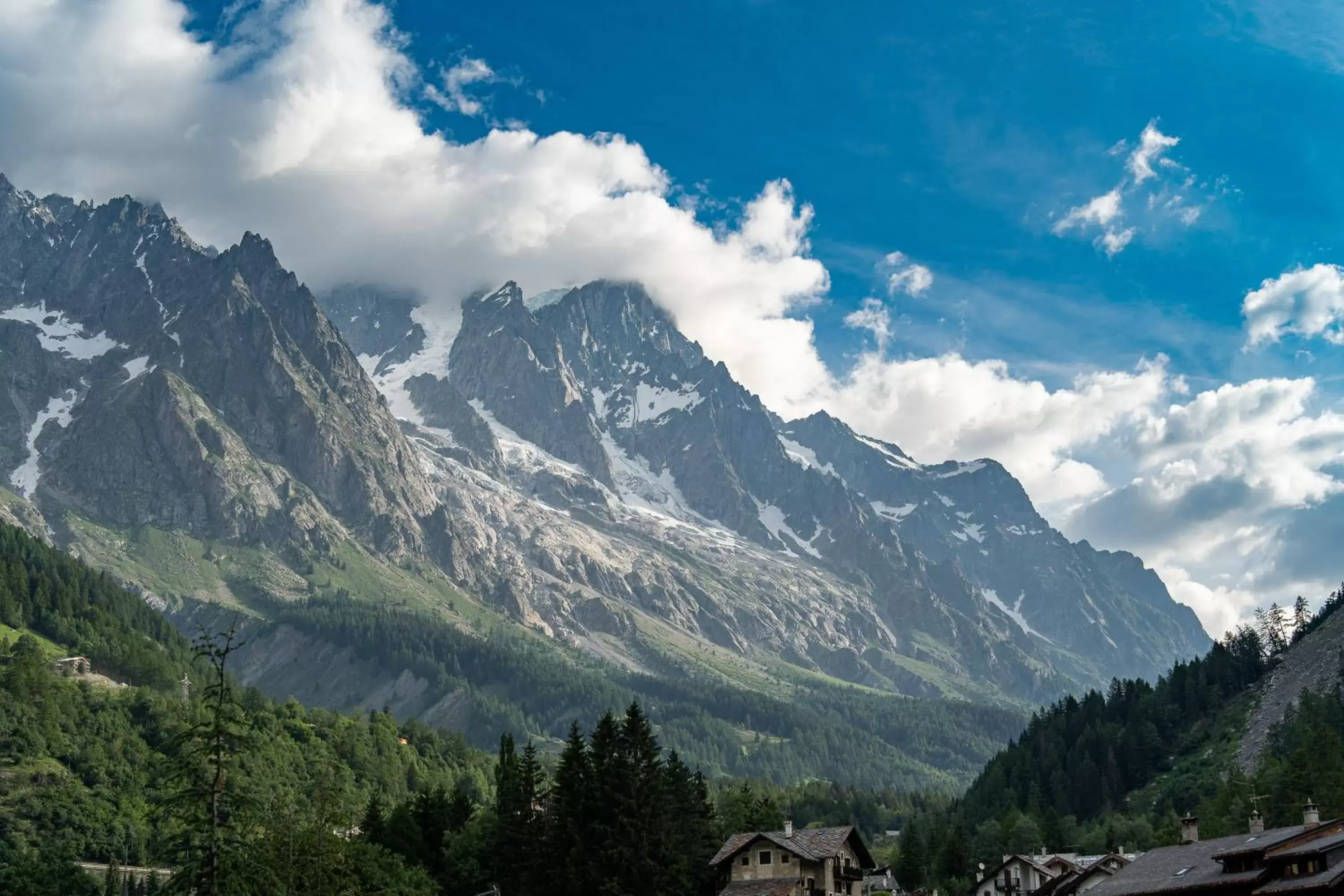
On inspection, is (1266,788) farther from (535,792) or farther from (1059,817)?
(535,792)

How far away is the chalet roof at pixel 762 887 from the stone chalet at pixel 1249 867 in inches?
880

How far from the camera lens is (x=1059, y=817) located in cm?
19725

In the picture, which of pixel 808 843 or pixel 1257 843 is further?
pixel 808 843

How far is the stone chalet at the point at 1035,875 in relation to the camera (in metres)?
127

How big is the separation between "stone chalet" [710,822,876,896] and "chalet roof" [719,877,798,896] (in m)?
0.07

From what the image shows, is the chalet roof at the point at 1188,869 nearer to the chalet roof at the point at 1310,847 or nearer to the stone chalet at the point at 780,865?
the chalet roof at the point at 1310,847

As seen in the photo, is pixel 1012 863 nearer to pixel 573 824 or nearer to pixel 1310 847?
Result: pixel 573 824

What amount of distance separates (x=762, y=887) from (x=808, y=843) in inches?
369

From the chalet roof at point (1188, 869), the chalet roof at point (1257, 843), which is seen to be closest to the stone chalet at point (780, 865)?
the chalet roof at point (1188, 869)

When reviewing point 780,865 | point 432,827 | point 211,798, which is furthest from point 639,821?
point 432,827

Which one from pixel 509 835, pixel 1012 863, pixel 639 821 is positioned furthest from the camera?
pixel 1012 863

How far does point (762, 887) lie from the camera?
104 meters

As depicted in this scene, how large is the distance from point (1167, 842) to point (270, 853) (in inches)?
3988

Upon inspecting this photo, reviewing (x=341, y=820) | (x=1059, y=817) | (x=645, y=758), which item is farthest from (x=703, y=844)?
(x=1059, y=817)
